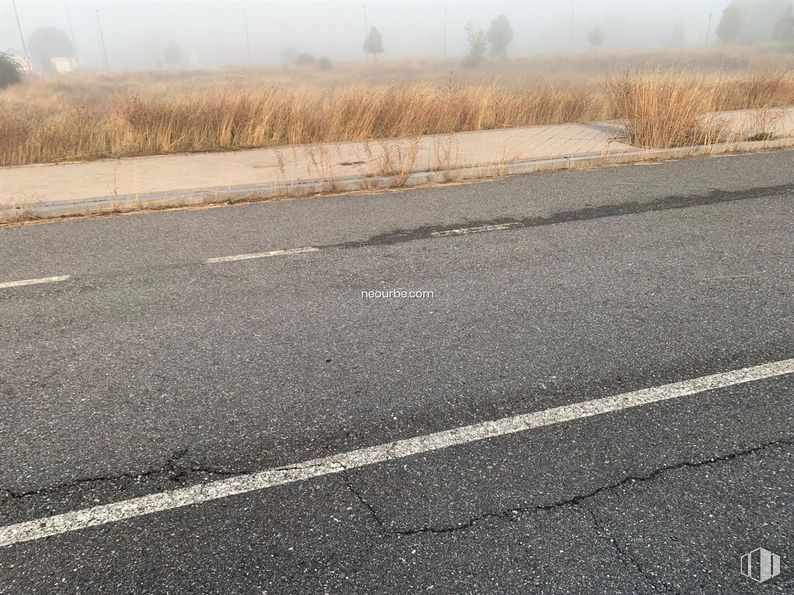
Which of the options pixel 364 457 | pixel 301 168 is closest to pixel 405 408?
pixel 364 457

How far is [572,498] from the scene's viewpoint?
91.3 inches

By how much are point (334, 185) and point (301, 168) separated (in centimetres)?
136

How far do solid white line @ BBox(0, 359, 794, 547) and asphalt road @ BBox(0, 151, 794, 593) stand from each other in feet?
0.15

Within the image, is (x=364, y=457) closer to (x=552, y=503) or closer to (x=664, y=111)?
(x=552, y=503)

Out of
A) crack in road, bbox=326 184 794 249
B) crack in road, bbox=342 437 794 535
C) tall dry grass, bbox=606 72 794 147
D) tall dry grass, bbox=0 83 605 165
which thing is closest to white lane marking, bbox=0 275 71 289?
crack in road, bbox=326 184 794 249

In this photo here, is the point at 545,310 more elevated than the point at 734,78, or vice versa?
the point at 734,78

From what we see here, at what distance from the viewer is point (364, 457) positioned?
8.46ft

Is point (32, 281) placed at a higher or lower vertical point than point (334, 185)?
lower

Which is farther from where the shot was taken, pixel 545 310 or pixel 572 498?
pixel 545 310

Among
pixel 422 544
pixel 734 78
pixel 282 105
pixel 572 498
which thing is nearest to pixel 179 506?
pixel 422 544

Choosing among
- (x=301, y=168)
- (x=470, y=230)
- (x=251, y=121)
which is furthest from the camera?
(x=251, y=121)

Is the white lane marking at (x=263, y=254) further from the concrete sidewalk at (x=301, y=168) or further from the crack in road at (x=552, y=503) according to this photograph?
the crack in road at (x=552, y=503)

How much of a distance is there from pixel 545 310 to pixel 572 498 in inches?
74.6

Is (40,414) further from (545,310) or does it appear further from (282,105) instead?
(282,105)
